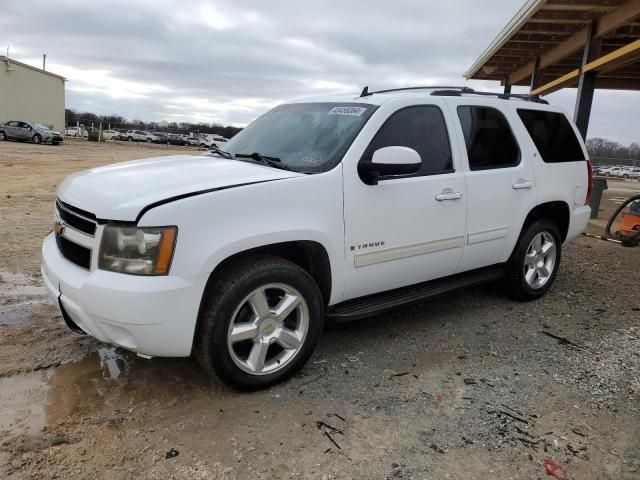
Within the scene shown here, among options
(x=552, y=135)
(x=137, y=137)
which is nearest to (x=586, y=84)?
(x=552, y=135)

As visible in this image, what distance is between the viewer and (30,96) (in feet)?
132

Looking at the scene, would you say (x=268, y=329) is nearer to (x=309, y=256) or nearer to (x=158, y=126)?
(x=309, y=256)

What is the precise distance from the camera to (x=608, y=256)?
7188mm

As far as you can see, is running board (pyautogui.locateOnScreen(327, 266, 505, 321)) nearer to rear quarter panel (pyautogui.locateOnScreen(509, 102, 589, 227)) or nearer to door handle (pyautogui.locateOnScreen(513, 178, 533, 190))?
door handle (pyautogui.locateOnScreen(513, 178, 533, 190))

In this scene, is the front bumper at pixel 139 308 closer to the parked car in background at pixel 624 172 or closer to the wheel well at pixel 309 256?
the wheel well at pixel 309 256

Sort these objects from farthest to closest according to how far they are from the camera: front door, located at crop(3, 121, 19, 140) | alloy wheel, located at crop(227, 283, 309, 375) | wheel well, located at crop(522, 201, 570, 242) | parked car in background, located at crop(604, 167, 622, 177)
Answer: parked car in background, located at crop(604, 167, 622, 177), front door, located at crop(3, 121, 19, 140), wheel well, located at crop(522, 201, 570, 242), alloy wheel, located at crop(227, 283, 309, 375)

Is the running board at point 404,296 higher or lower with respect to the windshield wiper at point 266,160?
lower

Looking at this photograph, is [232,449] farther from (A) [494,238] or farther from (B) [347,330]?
(A) [494,238]

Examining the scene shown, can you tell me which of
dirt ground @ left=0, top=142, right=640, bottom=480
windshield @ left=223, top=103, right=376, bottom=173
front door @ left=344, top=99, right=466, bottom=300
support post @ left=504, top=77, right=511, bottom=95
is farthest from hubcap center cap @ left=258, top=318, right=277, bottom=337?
support post @ left=504, top=77, right=511, bottom=95

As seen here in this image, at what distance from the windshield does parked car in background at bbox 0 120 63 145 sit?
32431 millimetres

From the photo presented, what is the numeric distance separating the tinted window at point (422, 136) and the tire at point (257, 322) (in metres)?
1.14

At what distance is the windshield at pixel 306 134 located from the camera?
11.4ft

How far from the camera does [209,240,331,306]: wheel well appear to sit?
326cm

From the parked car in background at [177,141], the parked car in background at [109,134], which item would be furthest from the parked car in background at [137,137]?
the parked car in background at [177,141]
